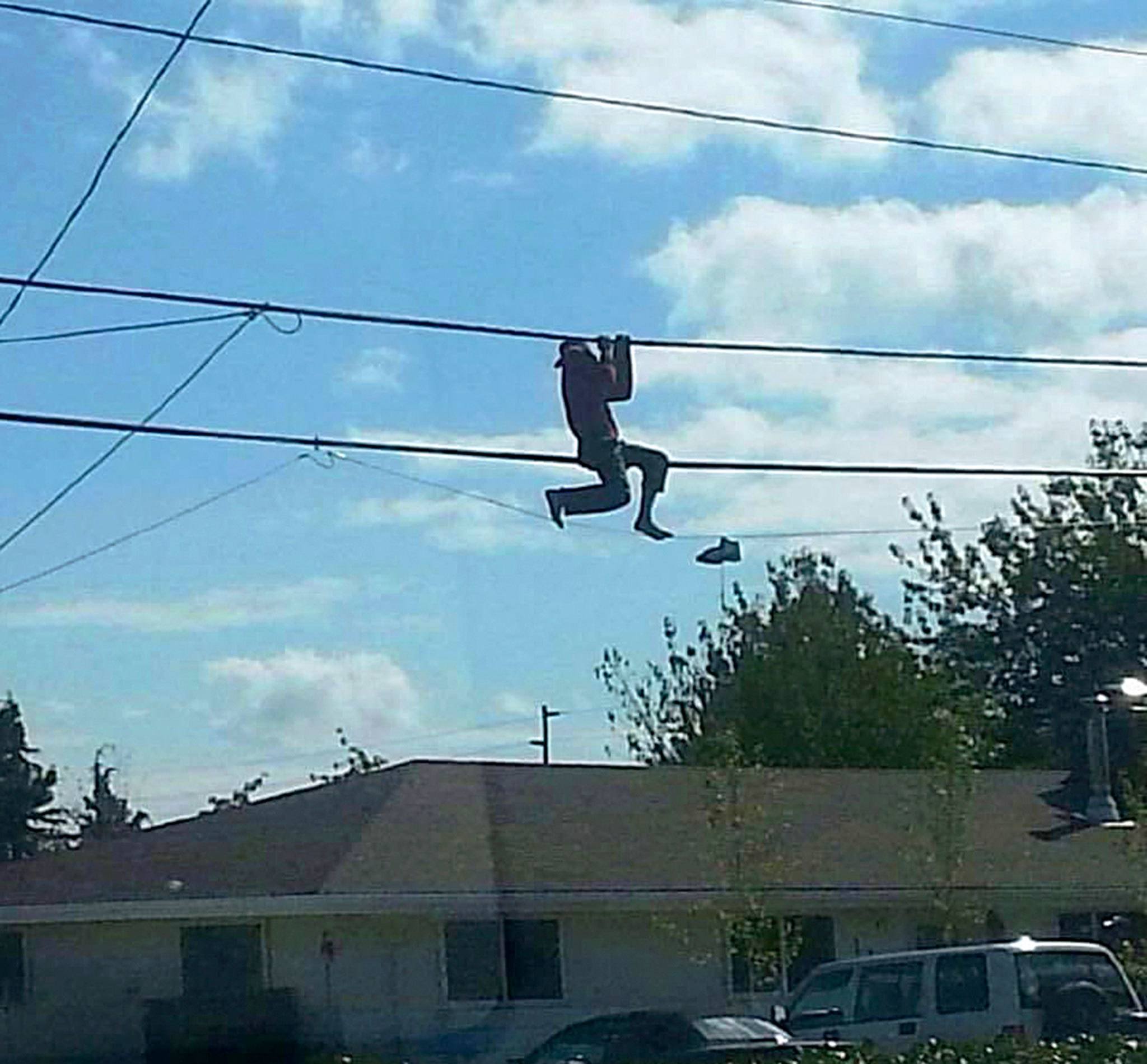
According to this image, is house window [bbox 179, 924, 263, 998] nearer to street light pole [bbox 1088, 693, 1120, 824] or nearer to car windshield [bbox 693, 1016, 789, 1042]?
car windshield [bbox 693, 1016, 789, 1042]

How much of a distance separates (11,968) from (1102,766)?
1411cm

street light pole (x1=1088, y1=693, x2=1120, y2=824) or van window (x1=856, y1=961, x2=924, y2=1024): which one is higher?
street light pole (x1=1088, y1=693, x2=1120, y2=824)

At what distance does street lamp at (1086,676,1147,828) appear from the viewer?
3341cm

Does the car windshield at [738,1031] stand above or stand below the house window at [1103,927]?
below

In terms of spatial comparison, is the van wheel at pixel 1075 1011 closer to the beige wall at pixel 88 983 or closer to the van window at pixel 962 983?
the van window at pixel 962 983

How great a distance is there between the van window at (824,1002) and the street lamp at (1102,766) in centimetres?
783

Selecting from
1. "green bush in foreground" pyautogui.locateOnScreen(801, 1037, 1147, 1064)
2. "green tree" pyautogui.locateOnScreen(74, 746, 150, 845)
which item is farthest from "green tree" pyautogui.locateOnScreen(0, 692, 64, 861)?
"green bush in foreground" pyautogui.locateOnScreen(801, 1037, 1147, 1064)

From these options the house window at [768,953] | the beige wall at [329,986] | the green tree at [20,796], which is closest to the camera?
the beige wall at [329,986]

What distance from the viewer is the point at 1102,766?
1346 inches

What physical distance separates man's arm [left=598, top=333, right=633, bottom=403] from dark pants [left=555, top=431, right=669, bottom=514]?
301 mm

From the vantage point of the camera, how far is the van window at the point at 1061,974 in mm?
23109

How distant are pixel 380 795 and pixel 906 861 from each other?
666 cm

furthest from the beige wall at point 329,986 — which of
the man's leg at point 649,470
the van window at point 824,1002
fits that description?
the man's leg at point 649,470

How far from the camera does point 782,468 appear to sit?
16047mm
